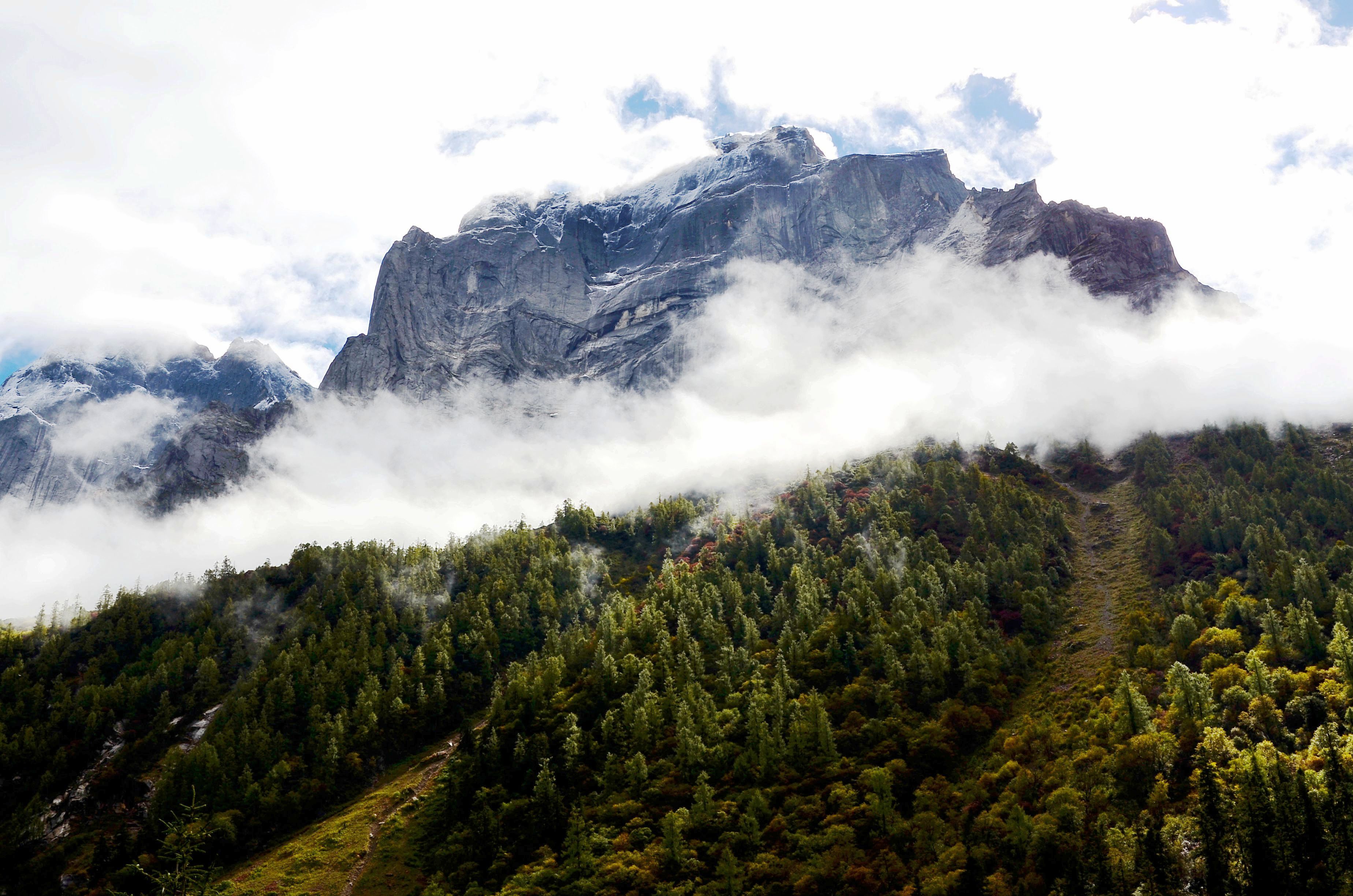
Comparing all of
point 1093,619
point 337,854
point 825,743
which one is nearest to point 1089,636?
point 1093,619

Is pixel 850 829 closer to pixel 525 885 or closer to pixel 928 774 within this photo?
pixel 928 774

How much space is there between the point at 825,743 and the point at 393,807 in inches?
3343

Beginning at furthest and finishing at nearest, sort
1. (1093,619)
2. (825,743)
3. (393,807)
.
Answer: (1093,619) → (393,807) → (825,743)

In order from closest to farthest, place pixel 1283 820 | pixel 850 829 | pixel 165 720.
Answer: pixel 1283 820
pixel 850 829
pixel 165 720

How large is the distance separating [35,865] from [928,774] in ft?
562

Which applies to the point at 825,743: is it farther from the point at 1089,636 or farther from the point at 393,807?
the point at 393,807

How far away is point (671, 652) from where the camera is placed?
16450cm

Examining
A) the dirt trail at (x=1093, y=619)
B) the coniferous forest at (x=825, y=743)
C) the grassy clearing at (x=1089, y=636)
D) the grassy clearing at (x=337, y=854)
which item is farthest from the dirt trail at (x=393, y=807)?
the dirt trail at (x=1093, y=619)

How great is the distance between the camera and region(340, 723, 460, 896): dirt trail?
427ft

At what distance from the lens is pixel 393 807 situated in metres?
151

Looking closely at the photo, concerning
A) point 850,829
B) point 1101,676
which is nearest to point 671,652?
point 850,829

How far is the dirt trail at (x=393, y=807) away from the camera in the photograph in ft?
427

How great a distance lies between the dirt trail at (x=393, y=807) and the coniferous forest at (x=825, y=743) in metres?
2.78

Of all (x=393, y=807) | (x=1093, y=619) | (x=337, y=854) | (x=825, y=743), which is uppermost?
(x=1093, y=619)
